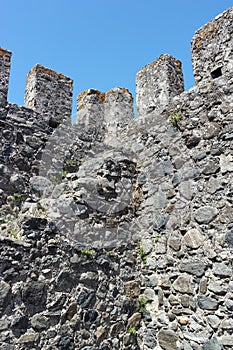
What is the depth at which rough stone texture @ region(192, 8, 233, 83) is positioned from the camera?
5359 mm

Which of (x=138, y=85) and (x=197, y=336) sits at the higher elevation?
(x=138, y=85)

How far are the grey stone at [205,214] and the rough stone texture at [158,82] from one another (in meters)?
2.29

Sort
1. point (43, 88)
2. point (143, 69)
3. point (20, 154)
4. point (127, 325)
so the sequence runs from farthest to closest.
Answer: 1. point (143, 69)
2. point (43, 88)
3. point (20, 154)
4. point (127, 325)

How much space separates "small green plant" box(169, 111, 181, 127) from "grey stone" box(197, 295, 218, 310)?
8.58 feet

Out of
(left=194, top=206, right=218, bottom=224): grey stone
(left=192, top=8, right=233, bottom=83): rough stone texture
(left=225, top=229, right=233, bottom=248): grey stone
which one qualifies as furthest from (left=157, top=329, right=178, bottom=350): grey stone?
(left=192, top=8, right=233, bottom=83): rough stone texture

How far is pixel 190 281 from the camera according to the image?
4.63 m

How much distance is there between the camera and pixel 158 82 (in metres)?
6.66

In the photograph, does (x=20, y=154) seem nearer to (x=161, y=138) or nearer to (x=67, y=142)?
(x=67, y=142)

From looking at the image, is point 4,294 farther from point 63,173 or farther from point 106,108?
point 106,108

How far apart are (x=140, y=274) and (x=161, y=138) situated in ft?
7.10

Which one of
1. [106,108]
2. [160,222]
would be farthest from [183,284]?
[106,108]

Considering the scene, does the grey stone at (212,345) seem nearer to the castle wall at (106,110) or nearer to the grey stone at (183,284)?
the grey stone at (183,284)

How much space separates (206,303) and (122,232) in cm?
163

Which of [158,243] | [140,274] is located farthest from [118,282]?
[158,243]
